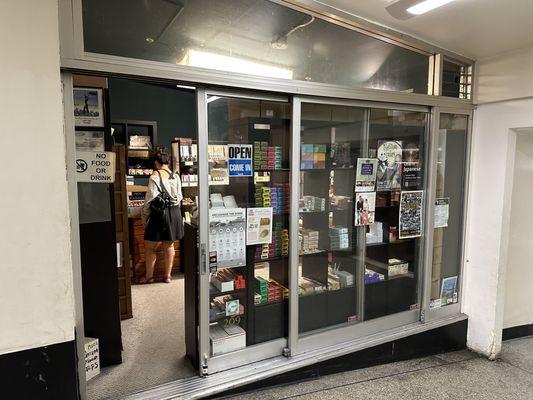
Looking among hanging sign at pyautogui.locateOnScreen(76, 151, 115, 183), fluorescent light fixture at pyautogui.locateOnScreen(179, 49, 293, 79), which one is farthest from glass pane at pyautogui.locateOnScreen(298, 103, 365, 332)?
hanging sign at pyautogui.locateOnScreen(76, 151, 115, 183)

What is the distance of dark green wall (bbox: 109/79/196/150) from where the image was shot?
219 inches

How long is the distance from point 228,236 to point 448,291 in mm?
2398

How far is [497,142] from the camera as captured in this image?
127 inches

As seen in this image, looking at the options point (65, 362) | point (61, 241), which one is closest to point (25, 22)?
point (61, 241)

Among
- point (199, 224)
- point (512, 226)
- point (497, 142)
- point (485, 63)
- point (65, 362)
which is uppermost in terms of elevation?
point (485, 63)

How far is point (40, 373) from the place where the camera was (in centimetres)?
164

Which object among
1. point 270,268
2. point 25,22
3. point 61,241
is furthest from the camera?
point 270,268

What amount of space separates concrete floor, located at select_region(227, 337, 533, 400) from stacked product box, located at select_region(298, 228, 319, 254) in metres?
0.99

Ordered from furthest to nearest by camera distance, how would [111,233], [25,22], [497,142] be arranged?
[497,142]
[111,233]
[25,22]

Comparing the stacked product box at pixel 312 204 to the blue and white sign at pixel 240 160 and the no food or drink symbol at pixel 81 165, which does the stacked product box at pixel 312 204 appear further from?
the no food or drink symbol at pixel 81 165

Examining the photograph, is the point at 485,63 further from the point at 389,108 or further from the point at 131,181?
the point at 131,181

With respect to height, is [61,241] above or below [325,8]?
below

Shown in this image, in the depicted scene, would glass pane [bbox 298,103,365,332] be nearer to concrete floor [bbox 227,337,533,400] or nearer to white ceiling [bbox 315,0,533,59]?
concrete floor [bbox 227,337,533,400]

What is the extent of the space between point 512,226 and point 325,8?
283 centimetres
